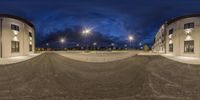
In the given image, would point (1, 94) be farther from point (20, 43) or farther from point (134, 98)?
point (20, 43)

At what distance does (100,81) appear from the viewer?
23.5 ft

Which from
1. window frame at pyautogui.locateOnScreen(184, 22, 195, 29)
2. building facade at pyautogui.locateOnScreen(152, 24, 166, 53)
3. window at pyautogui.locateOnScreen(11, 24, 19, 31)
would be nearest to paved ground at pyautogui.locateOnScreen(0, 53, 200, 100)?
window at pyautogui.locateOnScreen(11, 24, 19, 31)

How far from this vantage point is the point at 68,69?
24.9 feet

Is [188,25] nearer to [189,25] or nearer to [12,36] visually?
[189,25]

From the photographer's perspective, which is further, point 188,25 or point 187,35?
point 188,25

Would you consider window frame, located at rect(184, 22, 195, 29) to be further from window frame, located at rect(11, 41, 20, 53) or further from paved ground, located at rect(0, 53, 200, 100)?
window frame, located at rect(11, 41, 20, 53)

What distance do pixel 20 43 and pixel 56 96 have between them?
31.2 metres

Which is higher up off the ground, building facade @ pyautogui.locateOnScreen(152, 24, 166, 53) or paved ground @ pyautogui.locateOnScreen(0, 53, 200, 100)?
building facade @ pyautogui.locateOnScreen(152, 24, 166, 53)

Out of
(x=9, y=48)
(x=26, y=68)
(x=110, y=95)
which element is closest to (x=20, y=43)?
(x=9, y=48)

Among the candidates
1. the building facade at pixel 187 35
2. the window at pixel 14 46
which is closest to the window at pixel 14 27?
the window at pixel 14 46

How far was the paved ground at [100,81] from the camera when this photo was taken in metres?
6.24

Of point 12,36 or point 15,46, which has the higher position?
point 12,36

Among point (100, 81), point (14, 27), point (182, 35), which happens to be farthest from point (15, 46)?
point (182, 35)

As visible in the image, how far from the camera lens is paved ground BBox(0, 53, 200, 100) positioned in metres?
6.24
